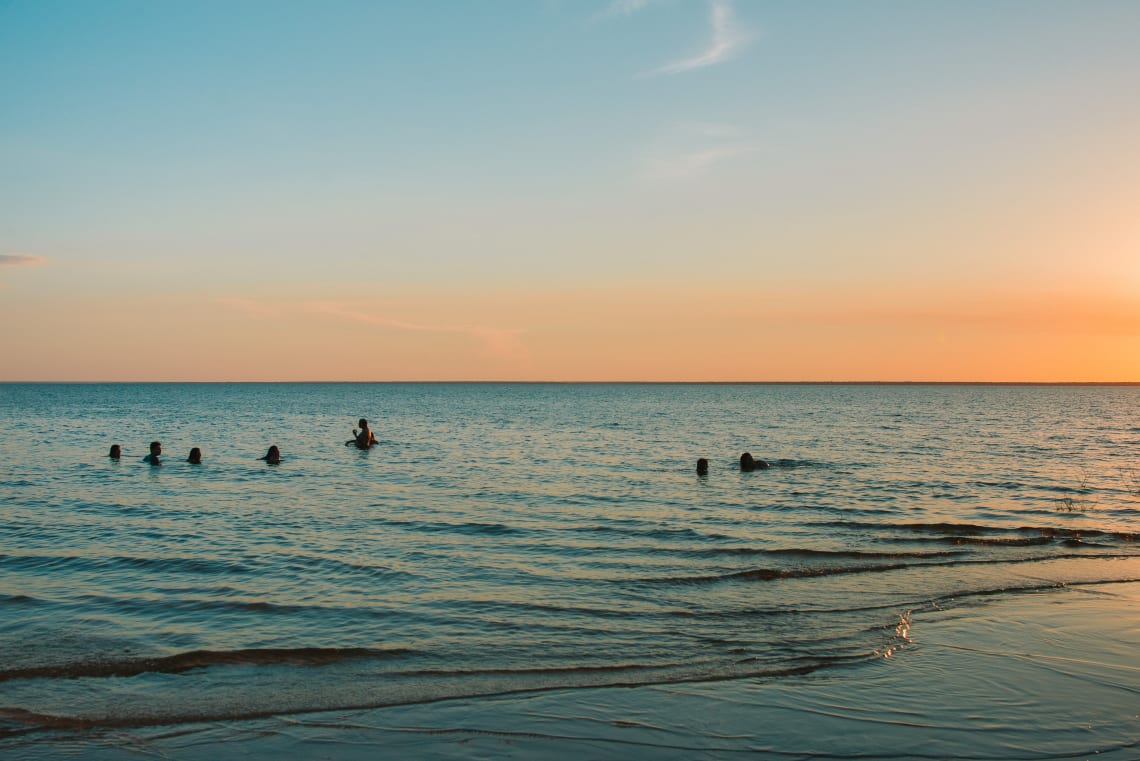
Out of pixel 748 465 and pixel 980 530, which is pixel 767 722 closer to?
pixel 980 530

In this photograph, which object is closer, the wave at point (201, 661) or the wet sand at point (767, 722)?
the wet sand at point (767, 722)

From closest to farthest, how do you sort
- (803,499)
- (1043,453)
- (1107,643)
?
(1107,643) → (803,499) → (1043,453)

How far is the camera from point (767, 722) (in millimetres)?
8008

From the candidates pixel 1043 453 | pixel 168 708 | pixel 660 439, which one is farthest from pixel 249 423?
pixel 168 708

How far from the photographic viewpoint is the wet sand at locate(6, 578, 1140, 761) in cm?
735

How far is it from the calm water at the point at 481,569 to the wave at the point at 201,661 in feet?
0.13

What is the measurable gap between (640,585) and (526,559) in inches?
120

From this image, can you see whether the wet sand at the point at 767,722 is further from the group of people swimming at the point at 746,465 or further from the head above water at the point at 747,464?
the head above water at the point at 747,464

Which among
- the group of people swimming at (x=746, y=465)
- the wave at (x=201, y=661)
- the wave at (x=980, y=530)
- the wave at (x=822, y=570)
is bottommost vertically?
the wave at (x=201, y=661)

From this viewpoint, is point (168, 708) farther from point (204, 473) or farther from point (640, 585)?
point (204, 473)

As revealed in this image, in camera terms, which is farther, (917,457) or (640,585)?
(917,457)

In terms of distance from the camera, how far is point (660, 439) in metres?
52.8

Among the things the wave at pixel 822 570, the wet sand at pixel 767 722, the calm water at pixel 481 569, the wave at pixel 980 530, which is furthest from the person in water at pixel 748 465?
the wet sand at pixel 767 722

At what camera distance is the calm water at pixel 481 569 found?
9.88 meters
